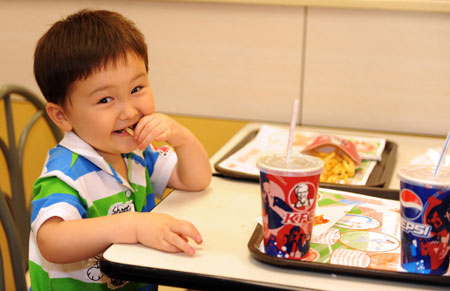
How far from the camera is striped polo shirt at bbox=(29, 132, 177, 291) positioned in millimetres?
1021

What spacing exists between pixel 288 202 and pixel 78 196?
44 cm

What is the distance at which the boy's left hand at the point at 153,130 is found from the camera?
111 cm

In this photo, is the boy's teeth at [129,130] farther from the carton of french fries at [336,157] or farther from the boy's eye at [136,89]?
the carton of french fries at [336,157]

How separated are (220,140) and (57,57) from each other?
2.87ft

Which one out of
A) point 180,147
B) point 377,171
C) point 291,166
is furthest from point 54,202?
point 377,171

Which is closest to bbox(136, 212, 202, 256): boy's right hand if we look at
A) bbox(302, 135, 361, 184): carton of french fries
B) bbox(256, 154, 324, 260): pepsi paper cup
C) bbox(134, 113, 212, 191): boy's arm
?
bbox(256, 154, 324, 260): pepsi paper cup

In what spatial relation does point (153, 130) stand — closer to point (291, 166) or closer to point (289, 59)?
point (291, 166)

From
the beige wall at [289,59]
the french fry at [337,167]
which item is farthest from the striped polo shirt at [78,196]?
the beige wall at [289,59]

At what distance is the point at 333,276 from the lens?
823mm

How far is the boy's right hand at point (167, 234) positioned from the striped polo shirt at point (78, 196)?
153mm

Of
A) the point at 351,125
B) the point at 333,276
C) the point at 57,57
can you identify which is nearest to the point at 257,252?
the point at 333,276

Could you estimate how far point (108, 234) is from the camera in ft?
3.08

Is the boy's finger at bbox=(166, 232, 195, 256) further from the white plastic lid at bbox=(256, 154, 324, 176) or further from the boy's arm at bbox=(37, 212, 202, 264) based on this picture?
the white plastic lid at bbox=(256, 154, 324, 176)

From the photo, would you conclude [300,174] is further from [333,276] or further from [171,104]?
[171,104]
